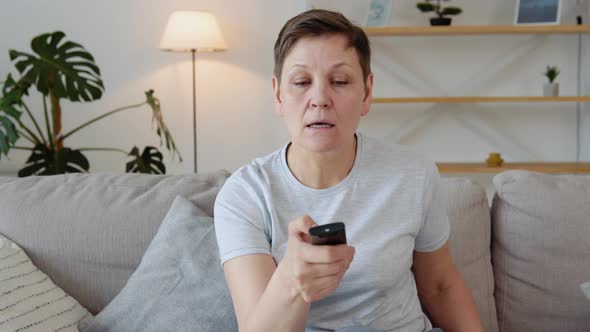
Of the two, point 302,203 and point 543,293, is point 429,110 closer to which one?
point 543,293

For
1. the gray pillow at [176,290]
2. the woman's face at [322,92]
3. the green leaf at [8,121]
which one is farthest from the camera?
the green leaf at [8,121]

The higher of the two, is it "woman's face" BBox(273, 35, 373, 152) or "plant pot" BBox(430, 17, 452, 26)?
"plant pot" BBox(430, 17, 452, 26)

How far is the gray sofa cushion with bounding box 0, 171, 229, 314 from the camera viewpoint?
177cm

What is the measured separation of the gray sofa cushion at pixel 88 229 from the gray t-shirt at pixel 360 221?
424mm

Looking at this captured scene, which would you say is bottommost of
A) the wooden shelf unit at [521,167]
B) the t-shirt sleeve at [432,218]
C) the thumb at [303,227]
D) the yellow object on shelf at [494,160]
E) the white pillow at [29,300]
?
the wooden shelf unit at [521,167]

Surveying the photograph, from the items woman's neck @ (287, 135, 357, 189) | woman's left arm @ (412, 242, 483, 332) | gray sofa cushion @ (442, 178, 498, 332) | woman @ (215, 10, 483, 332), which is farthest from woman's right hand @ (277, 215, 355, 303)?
gray sofa cushion @ (442, 178, 498, 332)

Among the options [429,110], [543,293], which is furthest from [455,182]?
[429,110]

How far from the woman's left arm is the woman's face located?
32 centimetres

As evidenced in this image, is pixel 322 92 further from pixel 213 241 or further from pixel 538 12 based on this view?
pixel 538 12

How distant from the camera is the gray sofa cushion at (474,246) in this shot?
1773mm

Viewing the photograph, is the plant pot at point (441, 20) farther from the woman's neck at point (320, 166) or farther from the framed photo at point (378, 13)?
the woman's neck at point (320, 166)

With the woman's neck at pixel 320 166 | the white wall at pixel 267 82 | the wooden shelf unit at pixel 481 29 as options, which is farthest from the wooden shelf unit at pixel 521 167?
the woman's neck at pixel 320 166

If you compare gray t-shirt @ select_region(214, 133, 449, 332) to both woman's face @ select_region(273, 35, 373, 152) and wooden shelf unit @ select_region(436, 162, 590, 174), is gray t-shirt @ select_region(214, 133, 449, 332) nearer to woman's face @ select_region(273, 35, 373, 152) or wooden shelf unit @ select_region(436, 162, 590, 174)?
woman's face @ select_region(273, 35, 373, 152)

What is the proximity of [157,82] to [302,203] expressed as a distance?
291cm
